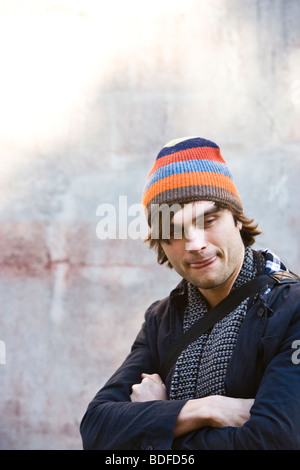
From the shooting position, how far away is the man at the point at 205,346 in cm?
174

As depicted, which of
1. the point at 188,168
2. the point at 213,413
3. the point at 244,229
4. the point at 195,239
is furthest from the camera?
the point at 244,229

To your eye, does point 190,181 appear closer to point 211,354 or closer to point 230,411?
point 211,354

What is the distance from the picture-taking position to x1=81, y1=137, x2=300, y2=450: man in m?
1.74

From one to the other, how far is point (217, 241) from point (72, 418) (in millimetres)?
2064

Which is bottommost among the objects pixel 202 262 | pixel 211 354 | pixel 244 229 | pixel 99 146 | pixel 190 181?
pixel 211 354

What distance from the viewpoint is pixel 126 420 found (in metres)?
1.93

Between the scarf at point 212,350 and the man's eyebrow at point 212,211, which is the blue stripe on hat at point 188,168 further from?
the scarf at point 212,350

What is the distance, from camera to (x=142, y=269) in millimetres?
3602

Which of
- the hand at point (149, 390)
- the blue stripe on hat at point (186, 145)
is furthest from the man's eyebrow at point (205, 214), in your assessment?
the hand at point (149, 390)

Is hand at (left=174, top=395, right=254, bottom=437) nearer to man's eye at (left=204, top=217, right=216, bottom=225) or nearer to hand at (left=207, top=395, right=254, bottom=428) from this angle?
hand at (left=207, top=395, right=254, bottom=428)

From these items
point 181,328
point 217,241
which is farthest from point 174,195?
point 181,328

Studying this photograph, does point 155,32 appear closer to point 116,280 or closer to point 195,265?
point 116,280

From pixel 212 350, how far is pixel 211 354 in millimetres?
15

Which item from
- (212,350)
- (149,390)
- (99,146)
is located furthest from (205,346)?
(99,146)
